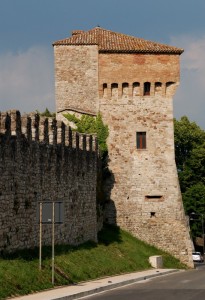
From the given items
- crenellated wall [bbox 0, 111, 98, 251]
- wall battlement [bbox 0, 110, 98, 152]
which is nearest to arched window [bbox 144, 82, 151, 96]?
crenellated wall [bbox 0, 111, 98, 251]

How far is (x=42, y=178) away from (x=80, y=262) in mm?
3933

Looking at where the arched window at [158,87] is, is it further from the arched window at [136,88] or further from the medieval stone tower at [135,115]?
the arched window at [136,88]

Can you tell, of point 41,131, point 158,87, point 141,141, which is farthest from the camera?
point 158,87

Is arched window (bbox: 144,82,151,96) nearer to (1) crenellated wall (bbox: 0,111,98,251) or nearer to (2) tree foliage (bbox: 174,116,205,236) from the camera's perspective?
(1) crenellated wall (bbox: 0,111,98,251)

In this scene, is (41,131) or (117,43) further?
(117,43)

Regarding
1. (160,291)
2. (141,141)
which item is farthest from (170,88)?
(160,291)

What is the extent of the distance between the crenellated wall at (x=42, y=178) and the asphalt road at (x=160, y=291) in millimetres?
4082

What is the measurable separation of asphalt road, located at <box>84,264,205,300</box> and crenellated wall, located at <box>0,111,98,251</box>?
13.4 feet

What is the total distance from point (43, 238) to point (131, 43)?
21.4m

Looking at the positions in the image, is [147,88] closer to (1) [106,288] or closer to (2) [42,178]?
(2) [42,178]

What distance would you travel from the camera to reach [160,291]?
2611cm

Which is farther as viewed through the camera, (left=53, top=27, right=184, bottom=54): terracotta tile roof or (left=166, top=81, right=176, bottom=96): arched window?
(left=166, top=81, right=176, bottom=96): arched window

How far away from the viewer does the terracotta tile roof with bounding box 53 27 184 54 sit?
48344 millimetres

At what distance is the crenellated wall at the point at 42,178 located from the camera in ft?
87.8
